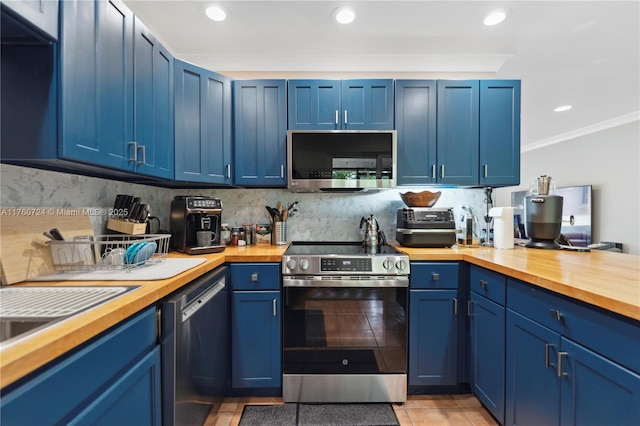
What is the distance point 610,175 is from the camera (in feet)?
15.0

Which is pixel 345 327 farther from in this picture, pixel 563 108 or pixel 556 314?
pixel 563 108

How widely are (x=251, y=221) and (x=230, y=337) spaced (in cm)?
101

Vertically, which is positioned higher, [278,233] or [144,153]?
[144,153]

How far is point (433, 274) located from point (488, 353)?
0.51m

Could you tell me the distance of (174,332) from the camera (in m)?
1.07

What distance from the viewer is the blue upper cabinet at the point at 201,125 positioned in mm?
1817

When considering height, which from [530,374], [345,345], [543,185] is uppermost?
[543,185]

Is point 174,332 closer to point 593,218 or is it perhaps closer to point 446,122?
point 446,122

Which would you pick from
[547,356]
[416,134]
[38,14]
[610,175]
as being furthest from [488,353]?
[610,175]

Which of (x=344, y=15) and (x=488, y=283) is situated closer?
(x=488, y=283)

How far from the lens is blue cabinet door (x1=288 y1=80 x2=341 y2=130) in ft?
7.00

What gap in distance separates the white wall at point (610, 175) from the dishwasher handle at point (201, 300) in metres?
5.98

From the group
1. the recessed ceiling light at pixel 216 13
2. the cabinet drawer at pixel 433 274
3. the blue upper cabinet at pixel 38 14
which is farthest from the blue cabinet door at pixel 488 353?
the recessed ceiling light at pixel 216 13

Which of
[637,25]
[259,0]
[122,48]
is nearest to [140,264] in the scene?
[122,48]
